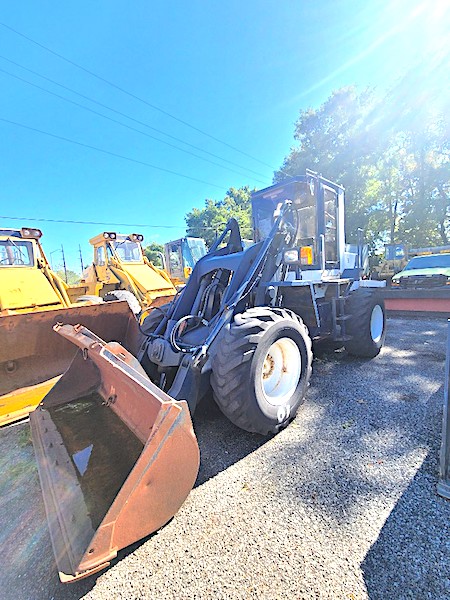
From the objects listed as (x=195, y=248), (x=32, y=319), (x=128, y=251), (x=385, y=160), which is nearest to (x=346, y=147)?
(x=385, y=160)

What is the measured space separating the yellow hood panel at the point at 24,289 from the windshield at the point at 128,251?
11.3 ft

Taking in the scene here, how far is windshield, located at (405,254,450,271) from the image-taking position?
31.4ft

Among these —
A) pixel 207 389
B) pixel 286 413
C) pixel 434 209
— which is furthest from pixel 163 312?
pixel 434 209

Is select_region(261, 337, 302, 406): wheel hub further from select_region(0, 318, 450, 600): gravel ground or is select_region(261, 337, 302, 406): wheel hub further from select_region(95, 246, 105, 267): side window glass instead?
select_region(95, 246, 105, 267): side window glass

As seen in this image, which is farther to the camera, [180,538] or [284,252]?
[284,252]

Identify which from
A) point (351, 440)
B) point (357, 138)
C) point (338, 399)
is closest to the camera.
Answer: point (351, 440)

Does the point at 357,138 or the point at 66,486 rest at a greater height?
the point at 357,138

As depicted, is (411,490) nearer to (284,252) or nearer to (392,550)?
(392,550)

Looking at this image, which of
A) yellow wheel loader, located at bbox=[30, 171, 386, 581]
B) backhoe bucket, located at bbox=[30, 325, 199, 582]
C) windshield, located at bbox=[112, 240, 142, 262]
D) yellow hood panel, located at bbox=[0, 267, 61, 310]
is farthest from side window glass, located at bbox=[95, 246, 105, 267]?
backhoe bucket, located at bbox=[30, 325, 199, 582]

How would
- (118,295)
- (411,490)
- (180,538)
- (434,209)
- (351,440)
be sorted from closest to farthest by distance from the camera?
(180,538), (411,490), (351,440), (118,295), (434,209)

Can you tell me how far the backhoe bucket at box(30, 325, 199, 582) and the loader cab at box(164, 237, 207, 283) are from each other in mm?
11012

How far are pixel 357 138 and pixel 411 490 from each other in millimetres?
22891

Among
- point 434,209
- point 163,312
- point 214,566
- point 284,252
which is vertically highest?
point 434,209

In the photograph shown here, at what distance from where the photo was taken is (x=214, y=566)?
64.6 inches
